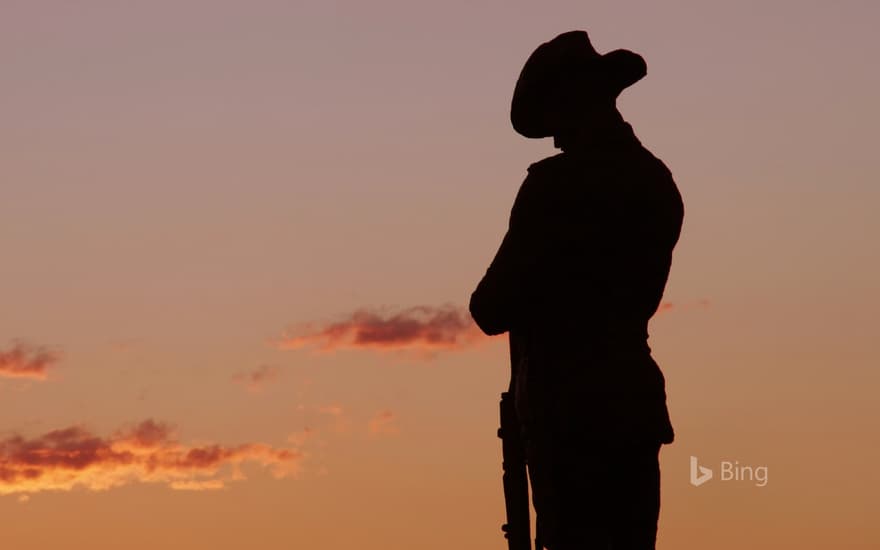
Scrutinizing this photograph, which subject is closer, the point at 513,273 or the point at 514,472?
the point at 513,273

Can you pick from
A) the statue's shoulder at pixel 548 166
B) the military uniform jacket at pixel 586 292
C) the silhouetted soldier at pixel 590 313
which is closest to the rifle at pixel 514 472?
the silhouetted soldier at pixel 590 313

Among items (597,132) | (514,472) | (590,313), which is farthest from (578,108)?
(514,472)

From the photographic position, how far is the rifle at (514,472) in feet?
24.7

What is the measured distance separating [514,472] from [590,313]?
3.92 feet

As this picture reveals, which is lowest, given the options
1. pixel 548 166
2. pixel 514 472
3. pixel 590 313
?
pixel 514 472

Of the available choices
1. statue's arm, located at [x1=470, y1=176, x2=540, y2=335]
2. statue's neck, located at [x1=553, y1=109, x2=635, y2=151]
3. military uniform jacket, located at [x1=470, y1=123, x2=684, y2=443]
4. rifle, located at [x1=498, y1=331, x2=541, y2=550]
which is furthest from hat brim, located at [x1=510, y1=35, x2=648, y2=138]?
rifle, located at [x1=498, y1=331, x2=541, y2=550]

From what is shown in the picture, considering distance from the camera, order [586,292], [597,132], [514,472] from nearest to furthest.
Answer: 1. [586,292]
2. [597,132]
3. [514,472]

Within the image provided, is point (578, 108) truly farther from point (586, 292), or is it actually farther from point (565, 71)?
point (586, 292)

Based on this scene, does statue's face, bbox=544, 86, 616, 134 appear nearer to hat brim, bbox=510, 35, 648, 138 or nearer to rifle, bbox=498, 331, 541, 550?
hat brim, bbox=510, 35, 648, 138

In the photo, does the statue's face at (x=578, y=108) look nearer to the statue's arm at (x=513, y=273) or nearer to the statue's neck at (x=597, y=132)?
the statue's neck at (x=597, y=132)

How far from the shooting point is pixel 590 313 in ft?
23.5

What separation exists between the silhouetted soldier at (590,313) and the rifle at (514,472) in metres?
0.18

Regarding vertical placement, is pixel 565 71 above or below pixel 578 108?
above

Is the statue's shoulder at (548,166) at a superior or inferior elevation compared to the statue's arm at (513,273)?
superior
